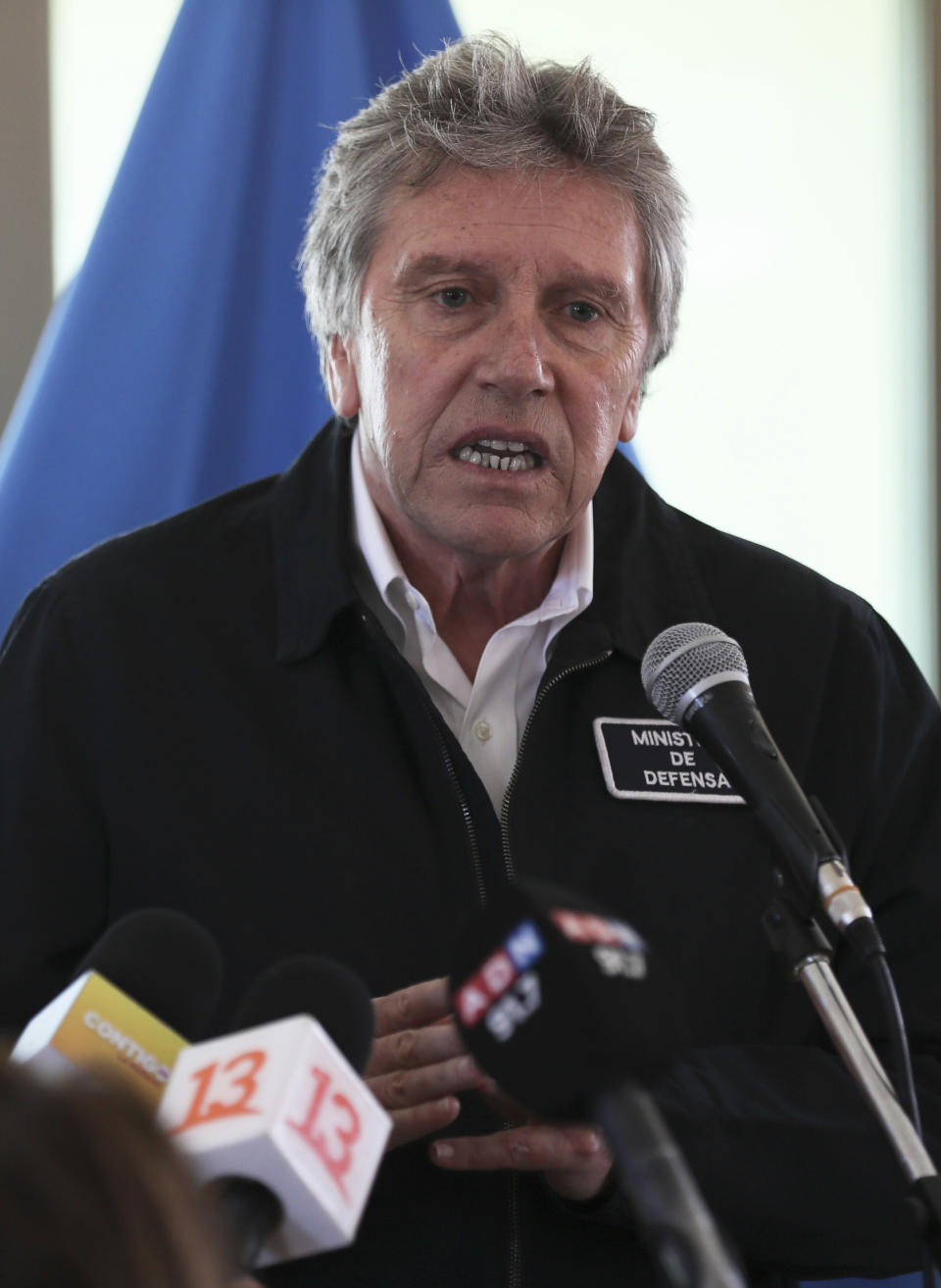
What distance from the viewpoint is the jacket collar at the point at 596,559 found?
1668mm

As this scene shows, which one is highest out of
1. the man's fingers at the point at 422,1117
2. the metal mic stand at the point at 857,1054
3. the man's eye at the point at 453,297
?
the man's eye at the point at 453,297

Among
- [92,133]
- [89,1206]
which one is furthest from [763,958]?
[92,133]

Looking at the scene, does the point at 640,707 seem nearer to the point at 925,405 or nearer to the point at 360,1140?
the point at 360,1140

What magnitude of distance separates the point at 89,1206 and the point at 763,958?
1.27m

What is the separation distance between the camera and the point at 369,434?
1.77 m

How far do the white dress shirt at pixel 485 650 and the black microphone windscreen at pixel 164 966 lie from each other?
758 millimetres

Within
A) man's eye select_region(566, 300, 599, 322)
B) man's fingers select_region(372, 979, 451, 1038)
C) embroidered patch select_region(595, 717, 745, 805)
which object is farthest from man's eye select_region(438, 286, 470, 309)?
man's fingers select_region(372, 979, 451, 1038)

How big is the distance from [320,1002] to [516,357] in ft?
3.20

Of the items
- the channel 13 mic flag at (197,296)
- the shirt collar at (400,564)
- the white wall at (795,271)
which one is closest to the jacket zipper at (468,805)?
the shirt collar at (400,564)

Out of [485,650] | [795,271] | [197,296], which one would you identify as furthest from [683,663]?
[795,271]

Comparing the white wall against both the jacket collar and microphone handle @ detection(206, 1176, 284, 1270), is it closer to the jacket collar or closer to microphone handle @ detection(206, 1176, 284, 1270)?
the jacket collar

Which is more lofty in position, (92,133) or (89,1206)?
(92,133)

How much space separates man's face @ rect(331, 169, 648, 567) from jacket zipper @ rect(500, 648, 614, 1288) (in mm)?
154

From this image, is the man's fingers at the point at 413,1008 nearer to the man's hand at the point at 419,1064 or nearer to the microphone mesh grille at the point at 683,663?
the man's hand at the point at 419,1064
